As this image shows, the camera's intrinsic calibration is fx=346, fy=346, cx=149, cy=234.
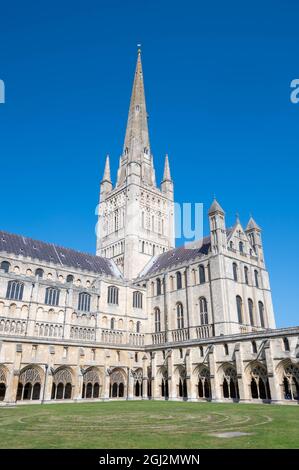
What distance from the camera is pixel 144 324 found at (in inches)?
2274

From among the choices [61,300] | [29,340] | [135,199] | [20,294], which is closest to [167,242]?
[135,199]

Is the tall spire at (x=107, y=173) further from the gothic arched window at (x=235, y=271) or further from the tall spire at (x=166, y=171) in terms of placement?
the gothic arched window at (x=235, y=271)

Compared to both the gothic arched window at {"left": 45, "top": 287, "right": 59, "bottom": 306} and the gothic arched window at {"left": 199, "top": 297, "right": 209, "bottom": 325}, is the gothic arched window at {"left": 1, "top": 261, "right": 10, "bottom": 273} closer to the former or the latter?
the gothic arched window at {"left": 45, "top": 287, "right": 59, "bottom": 306}

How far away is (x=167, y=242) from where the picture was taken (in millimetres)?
74875

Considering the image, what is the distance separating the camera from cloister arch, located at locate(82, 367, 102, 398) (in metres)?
42.6

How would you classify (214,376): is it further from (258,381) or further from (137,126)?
(137,126)

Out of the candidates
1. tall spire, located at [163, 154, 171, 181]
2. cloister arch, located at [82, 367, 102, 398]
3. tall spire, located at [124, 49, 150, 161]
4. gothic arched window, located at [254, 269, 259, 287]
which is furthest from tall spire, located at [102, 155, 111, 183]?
cloister arch, located at [82, 367, 102, 398]

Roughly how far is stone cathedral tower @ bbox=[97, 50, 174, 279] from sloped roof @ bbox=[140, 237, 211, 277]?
2481 millimetres

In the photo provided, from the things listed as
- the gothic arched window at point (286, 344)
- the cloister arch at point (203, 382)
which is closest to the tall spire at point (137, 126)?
the cloister arch at point (203, 382)

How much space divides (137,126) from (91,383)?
58.9 meters

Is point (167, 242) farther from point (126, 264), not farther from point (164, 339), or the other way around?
point (164, 339)

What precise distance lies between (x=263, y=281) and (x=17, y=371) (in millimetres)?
37256

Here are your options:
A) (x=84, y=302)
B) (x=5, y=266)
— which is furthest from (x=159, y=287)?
(x=5, y=266)

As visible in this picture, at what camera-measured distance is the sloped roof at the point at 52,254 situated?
53906 mm
